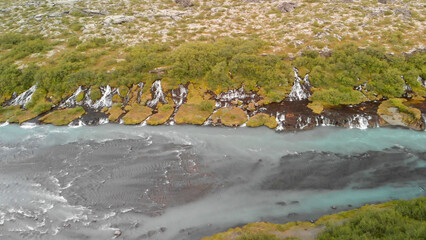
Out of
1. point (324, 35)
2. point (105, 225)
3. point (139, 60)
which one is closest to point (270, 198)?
point (105, 225)

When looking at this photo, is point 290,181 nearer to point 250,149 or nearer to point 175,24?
point 250,149

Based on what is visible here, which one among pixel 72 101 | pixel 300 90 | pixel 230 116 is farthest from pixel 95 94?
pixel 300 90

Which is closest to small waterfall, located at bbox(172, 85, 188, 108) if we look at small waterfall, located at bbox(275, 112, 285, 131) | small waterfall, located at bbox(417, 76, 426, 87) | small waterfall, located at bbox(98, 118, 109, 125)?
small waterfall, located at bbox(98, 118, 109, 125)

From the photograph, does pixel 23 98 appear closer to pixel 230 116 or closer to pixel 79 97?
pixel 79 97

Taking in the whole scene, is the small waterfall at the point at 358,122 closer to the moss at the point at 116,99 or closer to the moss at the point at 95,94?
the moss at the point at 116,99

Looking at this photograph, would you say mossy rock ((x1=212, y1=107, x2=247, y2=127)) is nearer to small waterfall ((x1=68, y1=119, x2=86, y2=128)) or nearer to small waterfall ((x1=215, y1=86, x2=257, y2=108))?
small waterfall ((x1=215, y1=86, x2=257, y2=108))

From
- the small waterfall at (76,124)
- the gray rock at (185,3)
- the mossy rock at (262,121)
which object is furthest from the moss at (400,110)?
the gray rock at (185,3)
